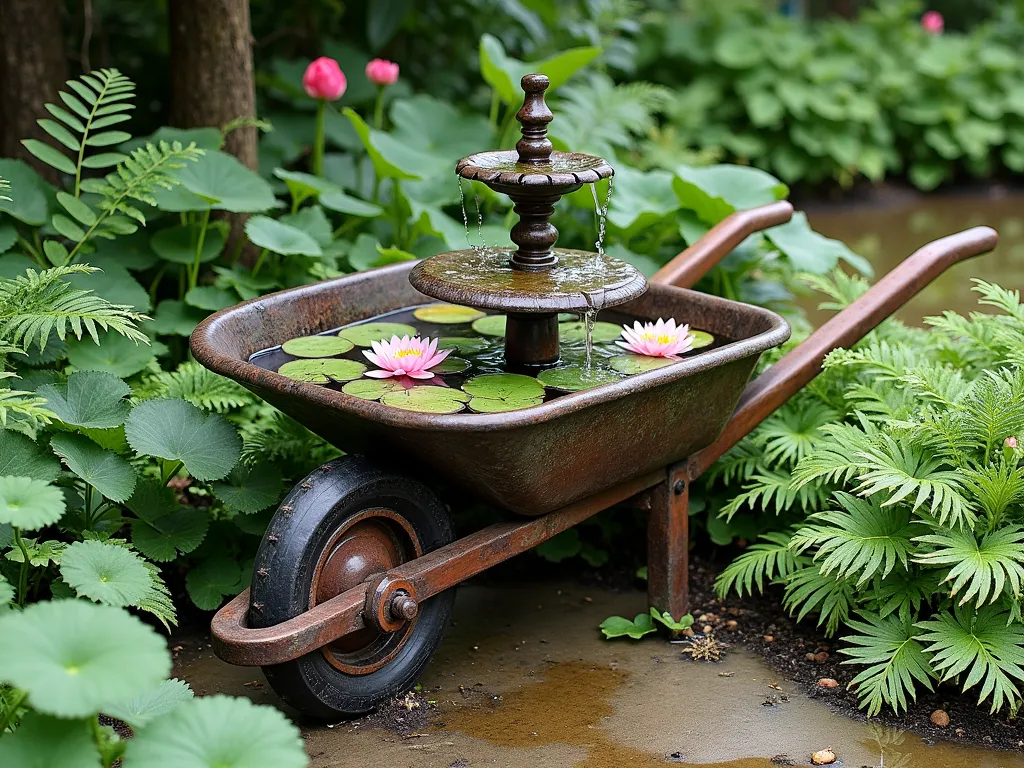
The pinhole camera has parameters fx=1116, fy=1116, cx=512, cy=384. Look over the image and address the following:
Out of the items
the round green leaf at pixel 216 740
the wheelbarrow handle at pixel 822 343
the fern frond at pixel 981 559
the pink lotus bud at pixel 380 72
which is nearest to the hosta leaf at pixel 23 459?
the round green leaf at pixel 216 740

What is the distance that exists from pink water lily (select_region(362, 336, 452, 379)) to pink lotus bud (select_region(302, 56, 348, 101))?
4.34 ft

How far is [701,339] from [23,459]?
1.49 meters

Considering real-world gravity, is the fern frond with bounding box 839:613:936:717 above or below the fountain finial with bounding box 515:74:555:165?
below

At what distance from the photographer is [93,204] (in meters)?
3.09

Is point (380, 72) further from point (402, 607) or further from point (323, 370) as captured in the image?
point (402, 607)

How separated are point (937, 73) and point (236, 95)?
5031 mm

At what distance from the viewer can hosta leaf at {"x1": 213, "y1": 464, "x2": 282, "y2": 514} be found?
2428mm

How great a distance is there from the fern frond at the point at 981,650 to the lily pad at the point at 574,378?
821 mm

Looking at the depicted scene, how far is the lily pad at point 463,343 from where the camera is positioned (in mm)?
2602

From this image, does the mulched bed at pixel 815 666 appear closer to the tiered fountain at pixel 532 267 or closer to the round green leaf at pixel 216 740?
the tiered fountain at pixel 532 267

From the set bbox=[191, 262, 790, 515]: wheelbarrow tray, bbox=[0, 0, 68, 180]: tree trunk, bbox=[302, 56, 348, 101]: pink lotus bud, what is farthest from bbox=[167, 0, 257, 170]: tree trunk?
bbox=[191, 262, 790, 515]: wheelbarrow tray

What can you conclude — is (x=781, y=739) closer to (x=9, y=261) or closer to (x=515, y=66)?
(x=9, y=261)

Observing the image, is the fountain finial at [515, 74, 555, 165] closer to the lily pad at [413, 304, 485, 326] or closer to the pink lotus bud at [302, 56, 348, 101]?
the lily pad at [413, 304, 485, 326]

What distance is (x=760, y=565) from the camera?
2578 millimetres
